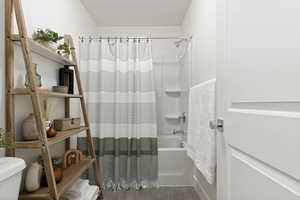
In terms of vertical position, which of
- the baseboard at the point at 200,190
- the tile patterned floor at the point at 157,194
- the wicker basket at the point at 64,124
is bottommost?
the tile patterned floor at the point at 157,194

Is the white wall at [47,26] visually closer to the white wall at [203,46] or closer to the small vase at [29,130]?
the small vase at [29,130]

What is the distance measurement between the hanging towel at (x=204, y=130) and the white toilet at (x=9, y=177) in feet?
4.09

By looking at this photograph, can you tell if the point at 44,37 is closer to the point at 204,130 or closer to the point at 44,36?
the point at 44,36

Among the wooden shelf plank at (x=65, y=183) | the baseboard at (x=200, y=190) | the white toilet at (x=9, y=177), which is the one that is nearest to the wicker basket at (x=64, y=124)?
the wooden shelf plank at (x=65, y=183)

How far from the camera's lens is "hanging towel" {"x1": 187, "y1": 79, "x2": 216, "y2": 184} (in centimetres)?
160

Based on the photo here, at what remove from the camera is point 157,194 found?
249cm

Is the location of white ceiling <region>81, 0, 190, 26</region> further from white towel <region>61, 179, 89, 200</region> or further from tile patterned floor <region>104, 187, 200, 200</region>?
tile patterned floor <region>104, 187, 200, 200</region>

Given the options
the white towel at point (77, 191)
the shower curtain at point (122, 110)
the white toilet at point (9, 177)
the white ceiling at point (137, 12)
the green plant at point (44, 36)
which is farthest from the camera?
the white ceiling at point (137, 12)

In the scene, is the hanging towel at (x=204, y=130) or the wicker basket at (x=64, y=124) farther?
the wicker basket at (x=64, y=124)

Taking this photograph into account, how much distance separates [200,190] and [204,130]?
972 millimetres

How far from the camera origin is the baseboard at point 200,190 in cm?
217

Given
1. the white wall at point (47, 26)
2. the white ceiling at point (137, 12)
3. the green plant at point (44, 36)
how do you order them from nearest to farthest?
the white wall at point (47, 26)
the green plant at point (44, 36)
the white ceiling at point (137, 12)

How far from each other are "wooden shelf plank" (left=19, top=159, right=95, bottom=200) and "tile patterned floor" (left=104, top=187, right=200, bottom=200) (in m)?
0.56

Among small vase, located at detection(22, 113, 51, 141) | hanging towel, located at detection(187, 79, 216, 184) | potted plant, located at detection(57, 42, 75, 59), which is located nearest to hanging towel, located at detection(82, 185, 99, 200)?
small vase, located at detection(22, 113, 51, 141)
